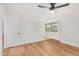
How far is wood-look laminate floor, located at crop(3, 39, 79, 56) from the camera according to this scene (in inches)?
78.3

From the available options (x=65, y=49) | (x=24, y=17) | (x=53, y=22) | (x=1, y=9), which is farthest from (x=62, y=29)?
(x=1, y=9)

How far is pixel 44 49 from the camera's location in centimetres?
204

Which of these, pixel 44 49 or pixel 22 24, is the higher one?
pixel 22 24

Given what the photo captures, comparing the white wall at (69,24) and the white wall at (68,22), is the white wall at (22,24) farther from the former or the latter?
the white wall at (69,24)

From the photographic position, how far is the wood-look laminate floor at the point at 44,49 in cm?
199

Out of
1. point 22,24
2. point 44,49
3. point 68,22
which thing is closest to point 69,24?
point 68,22

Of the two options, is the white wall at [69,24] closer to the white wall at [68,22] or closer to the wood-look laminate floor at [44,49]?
the white wall at [68,22]

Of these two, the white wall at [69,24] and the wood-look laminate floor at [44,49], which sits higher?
the white wall at [69,24]

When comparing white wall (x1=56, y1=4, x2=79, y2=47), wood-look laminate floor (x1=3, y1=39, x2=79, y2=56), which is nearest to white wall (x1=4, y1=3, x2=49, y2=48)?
wood-look laminate floor (x1=3, y1=39, x2=79, y2=56)

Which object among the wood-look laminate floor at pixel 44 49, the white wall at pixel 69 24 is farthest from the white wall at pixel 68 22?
the wood-look laminate floor at pixel 44 49

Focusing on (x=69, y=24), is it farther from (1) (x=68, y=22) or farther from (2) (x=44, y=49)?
(2) (x=44, y=49)

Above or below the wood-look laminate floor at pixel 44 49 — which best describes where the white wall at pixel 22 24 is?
above

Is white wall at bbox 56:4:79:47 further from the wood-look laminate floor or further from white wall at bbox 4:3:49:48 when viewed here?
white wall at bbox 4:3:49:48

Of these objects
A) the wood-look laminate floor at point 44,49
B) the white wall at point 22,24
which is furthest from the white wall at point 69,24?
the white wall at point 22,24
